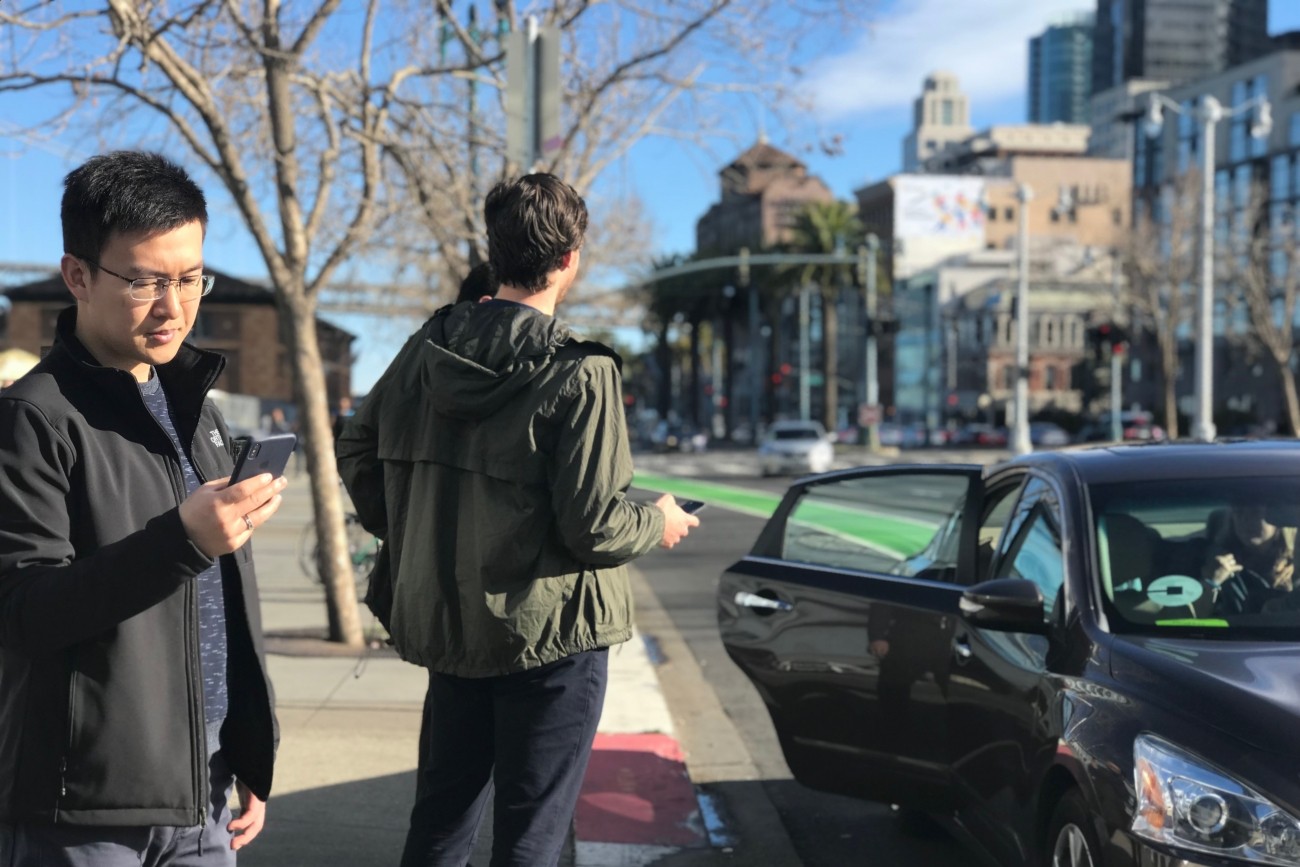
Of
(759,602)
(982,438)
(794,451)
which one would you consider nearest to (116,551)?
Result: (759,602)

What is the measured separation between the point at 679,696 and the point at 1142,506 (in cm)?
470

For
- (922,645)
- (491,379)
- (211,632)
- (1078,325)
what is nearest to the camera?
(211,632)

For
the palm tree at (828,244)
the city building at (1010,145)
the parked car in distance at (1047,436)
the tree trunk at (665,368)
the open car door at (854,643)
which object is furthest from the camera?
the city building at (1010,145)

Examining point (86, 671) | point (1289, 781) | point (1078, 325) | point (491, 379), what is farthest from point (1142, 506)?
point (1078, 325)

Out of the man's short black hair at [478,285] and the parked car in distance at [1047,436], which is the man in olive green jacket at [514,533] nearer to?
the man's short black hair at [478,285]

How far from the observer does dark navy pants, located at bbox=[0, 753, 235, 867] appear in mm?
2213

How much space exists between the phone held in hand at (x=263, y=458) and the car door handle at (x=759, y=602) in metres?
3.16

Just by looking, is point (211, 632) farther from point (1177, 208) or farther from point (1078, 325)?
point (1078, 325)

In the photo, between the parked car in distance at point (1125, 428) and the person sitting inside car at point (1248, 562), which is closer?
the person sitting inside car at point (1248, 562)

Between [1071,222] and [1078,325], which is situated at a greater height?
[1071,222]

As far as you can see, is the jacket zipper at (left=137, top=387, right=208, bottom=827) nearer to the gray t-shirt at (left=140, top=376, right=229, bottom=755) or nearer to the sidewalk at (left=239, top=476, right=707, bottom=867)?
the gray t-shirt at (left=140, top=376, right=229, bottom=755)

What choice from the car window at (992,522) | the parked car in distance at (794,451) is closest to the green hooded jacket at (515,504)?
the car window at (992,522)

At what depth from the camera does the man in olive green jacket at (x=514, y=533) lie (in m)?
2.91

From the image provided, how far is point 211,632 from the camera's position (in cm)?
248
